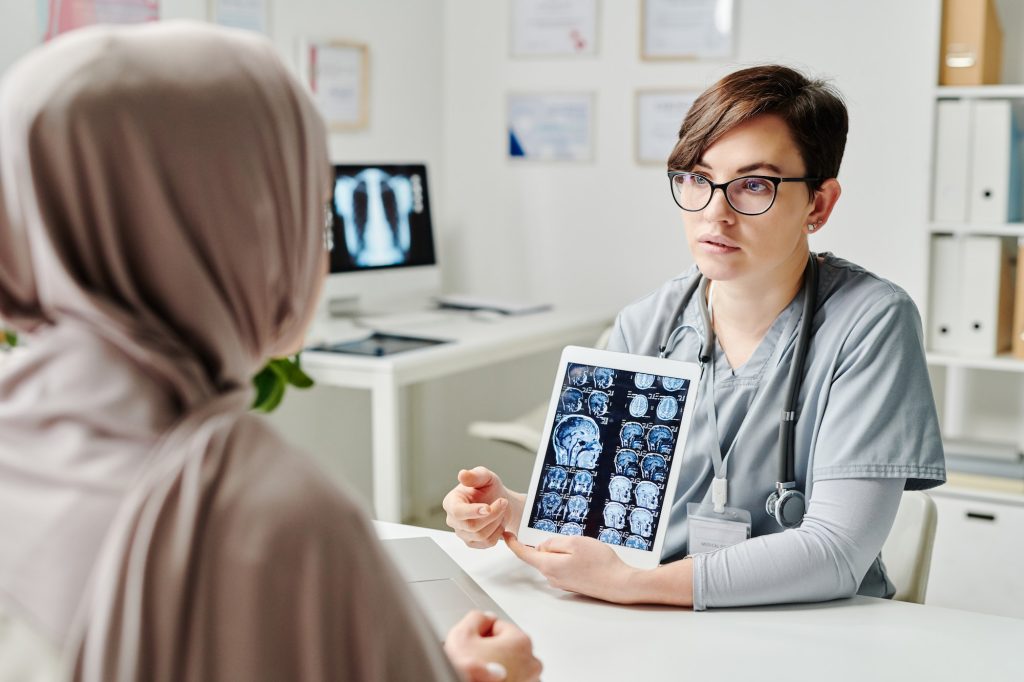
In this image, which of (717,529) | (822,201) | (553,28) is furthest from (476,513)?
(553,28)

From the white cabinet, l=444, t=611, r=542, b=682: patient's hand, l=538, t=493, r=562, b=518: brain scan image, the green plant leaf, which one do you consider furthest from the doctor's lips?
the white cabinet

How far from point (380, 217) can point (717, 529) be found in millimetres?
2128

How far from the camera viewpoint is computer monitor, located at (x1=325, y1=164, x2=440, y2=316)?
10.7 ft

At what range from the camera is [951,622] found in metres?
1.30

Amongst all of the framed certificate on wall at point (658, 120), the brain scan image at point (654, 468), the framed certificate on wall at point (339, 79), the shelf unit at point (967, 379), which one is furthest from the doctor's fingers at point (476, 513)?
the framed certificate on wall at point (658, 120)

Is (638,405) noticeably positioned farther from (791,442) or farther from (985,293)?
(985,293)

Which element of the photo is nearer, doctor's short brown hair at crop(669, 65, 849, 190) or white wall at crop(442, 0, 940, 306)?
doctor's short brown hair at crop(669, 65, 849, 190)

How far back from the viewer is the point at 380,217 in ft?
11.1

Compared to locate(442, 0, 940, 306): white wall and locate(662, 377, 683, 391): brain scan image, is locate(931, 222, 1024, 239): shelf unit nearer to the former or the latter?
locate(442, 0, 940, 306): white wall

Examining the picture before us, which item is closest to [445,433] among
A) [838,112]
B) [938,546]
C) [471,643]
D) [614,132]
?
[614,132]

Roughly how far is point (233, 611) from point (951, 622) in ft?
3.21

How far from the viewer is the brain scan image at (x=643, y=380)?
140 centimetres

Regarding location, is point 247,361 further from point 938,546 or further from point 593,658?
point 938,546

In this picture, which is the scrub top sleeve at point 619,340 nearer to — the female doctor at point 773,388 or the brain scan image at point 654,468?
the female doctor at point 773,388
